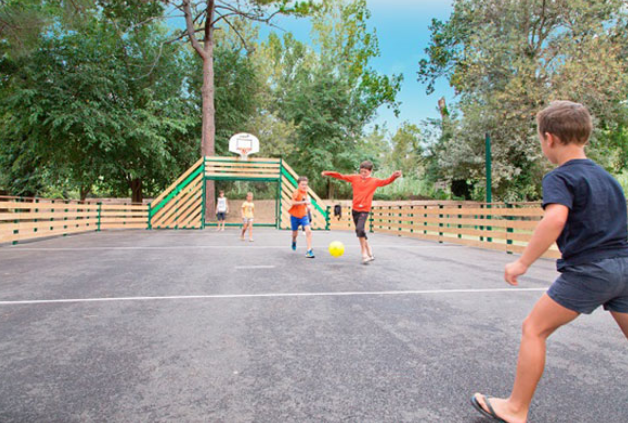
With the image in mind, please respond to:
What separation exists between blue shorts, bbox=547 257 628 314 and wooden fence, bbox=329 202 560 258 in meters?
7.46

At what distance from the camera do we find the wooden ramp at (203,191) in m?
19.4

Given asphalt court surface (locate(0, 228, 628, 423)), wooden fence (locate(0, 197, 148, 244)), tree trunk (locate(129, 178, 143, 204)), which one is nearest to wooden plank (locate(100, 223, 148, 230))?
wooden fence (locate(0, 197, 148, 244))

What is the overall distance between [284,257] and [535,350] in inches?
268

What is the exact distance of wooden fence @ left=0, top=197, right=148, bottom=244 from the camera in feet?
34.0

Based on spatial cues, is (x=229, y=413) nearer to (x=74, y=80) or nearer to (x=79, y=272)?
(x=79, y=272)

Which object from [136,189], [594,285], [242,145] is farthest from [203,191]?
[594,285]

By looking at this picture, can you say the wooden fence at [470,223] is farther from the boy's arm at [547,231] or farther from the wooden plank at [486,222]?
the boy's arm at [547,231]

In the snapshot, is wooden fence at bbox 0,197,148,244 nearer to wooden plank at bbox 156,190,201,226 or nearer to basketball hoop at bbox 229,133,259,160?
wooden plank at bbox 156,190,201,226

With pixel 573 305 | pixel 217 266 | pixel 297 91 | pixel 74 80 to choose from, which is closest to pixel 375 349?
pixel 573 305

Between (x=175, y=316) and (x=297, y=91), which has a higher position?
(x=297, y=91)

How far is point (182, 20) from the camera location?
23.2 m

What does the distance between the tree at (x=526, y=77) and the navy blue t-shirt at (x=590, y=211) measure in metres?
20.9

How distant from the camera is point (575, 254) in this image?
192 centimetres

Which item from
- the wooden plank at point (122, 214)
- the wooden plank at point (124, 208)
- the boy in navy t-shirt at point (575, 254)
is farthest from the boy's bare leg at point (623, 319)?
the wooden plank at point (122, 214)
